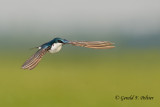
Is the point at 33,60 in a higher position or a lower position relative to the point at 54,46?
lower

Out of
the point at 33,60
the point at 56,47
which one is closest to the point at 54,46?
the point at 56,47

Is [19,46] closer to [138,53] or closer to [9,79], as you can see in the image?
[138,53]

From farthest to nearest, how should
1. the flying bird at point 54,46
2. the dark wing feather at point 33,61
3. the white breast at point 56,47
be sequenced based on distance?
the white breast at point 56,47 < the flying bird at point 54,46 < the dark wing feather at point 33,61

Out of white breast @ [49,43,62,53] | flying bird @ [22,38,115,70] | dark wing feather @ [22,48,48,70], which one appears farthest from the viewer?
white breast @ [49,43,62,53]

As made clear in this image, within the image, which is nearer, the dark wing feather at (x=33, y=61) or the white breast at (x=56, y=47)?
the dark wing feather at (x=33, y=61)

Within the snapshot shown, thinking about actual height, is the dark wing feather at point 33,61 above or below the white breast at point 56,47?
below

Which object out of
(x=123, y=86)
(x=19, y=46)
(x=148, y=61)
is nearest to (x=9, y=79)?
(x=123, y=86)

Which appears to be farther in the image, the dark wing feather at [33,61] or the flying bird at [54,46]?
the flying bird at [54,46]

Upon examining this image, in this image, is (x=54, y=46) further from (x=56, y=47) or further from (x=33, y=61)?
(x=33, y=61)

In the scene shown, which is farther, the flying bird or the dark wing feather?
the flying bird

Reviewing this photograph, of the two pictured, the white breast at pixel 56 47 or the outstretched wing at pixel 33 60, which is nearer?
the outstretched wing at pixel 33 60

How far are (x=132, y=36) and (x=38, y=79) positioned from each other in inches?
614

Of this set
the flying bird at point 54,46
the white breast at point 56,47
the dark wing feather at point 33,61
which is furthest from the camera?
the white breast at point 56,47

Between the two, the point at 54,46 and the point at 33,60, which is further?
the point at 54,46
